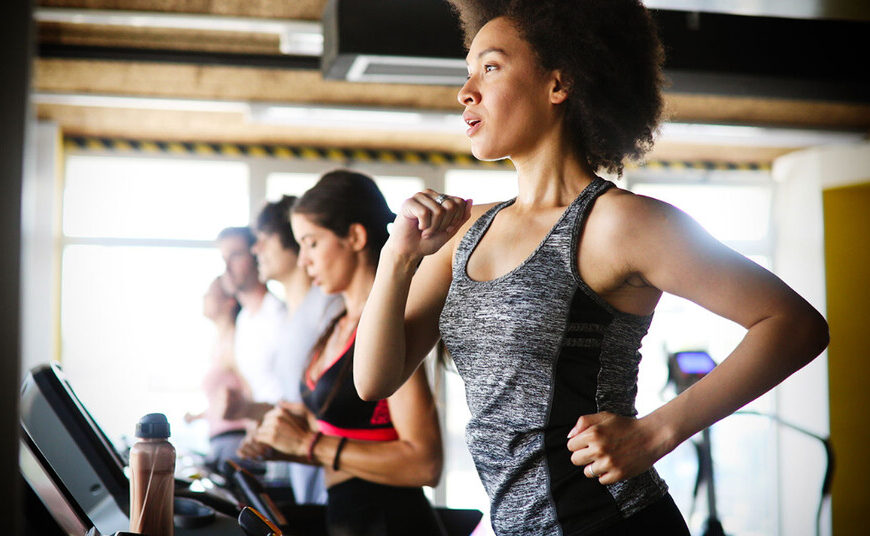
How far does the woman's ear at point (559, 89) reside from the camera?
1.34m

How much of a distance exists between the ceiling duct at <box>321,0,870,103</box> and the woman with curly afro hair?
1.83 m

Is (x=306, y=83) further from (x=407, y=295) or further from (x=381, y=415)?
(x=407, y=295)

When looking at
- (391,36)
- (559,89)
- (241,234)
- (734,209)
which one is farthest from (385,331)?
(734,209)

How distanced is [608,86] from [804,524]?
23.1 feet

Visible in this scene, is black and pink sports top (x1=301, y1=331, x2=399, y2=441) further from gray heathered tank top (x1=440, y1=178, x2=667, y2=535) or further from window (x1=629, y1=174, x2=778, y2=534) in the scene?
window (x1=629, y1=174, x2=778, y2=534)

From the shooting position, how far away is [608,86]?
1369 millimetres

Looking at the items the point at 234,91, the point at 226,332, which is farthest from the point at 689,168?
the point at 226,332

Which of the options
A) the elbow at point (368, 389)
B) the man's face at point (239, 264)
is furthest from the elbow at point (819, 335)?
the man's face at point (239, 264)

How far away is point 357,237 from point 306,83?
3.64 meters

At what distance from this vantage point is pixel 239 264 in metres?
4.87

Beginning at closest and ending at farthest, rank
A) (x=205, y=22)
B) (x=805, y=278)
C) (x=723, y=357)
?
(x=205, y=22) → (x=805, y=278) → (x=723, y=357)

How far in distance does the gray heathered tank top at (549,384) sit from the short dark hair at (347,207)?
A: 1267 mm

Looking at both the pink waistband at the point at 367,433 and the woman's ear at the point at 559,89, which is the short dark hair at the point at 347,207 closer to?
the pink waistband at the point at 367,433

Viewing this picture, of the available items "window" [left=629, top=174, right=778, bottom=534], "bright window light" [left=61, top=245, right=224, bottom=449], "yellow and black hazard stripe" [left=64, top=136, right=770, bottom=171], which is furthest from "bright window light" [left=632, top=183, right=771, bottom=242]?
"bright window light" [left=61, top=245, right=224, bottom=449]
